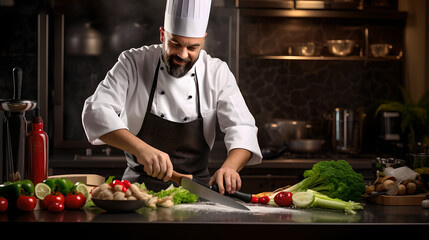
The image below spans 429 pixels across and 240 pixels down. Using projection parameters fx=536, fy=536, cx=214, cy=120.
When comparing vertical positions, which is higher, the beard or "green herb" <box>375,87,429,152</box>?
the beard

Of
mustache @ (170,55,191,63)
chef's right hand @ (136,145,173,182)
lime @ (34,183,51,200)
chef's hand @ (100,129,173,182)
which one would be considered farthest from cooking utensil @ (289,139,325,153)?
lime @ (34,183,51,200)

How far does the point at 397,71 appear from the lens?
4781 mm

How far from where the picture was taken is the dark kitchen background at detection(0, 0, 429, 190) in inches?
163

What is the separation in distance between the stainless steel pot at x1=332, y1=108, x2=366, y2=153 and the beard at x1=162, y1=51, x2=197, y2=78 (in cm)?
214

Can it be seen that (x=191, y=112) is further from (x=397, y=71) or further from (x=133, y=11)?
(x=397, y=71)

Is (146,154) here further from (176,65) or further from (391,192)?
(391,192)

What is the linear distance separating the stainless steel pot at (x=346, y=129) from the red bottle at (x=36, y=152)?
284 cm

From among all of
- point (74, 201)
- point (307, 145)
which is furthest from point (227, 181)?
point (307, 145)

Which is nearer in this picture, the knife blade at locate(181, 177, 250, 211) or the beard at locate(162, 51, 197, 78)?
the knife blade at locate(181, 177, 250, 211)

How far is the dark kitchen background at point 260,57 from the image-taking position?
4152 mm

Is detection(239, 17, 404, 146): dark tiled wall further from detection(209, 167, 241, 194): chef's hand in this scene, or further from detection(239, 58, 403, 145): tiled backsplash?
detection(209, 167, 241, 194): chef's hand

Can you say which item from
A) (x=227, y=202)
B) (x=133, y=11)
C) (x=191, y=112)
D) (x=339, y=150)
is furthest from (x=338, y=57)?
(x=227, y=202)

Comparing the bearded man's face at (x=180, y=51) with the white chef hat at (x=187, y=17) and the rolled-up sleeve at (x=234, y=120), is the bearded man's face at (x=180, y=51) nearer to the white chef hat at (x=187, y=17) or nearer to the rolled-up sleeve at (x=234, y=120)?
the white chef hat at (x=187, y=17)

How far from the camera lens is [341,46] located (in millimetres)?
4477
